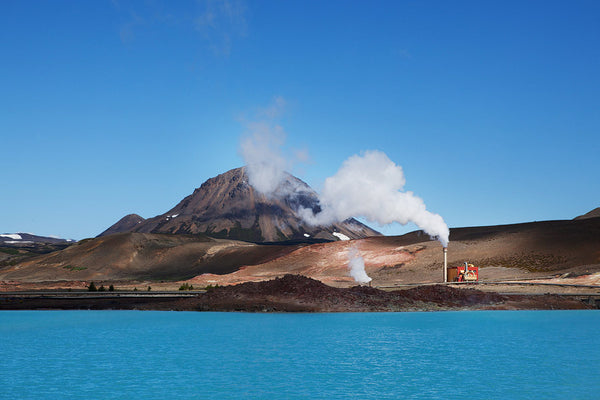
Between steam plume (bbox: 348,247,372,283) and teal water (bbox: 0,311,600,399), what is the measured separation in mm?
42679

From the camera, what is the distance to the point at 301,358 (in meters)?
30.6

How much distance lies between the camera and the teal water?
2297cm

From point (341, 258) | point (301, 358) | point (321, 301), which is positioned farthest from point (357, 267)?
point (301, 358)

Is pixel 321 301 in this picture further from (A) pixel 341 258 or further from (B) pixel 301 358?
(A) pixel 341 258

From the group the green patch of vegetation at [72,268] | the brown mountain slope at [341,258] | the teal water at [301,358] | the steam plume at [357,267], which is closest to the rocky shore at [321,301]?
the teal water at [301,358]

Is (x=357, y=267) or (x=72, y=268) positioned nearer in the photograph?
(x=357, y=267)

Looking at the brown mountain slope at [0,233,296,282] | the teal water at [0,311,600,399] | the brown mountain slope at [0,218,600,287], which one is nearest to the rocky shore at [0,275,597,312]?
the teal water at [0,311,600,399]

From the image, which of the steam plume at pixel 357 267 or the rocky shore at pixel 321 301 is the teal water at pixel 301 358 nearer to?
the rocky shore at pixel 321 301

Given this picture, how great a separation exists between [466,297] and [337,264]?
5278 centimetres

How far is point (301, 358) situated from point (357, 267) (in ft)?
256

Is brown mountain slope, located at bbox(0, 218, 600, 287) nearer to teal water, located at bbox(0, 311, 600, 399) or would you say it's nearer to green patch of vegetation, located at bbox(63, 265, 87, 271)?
green patch of vegetation, located at bbox(63, 265, 87, 271)

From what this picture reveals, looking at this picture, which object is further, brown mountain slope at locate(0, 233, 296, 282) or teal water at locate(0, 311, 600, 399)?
brown mountain slope at locate(0, 233, 296, 282)

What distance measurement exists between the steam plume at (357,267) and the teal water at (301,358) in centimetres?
4268

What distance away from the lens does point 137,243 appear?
173 meters
